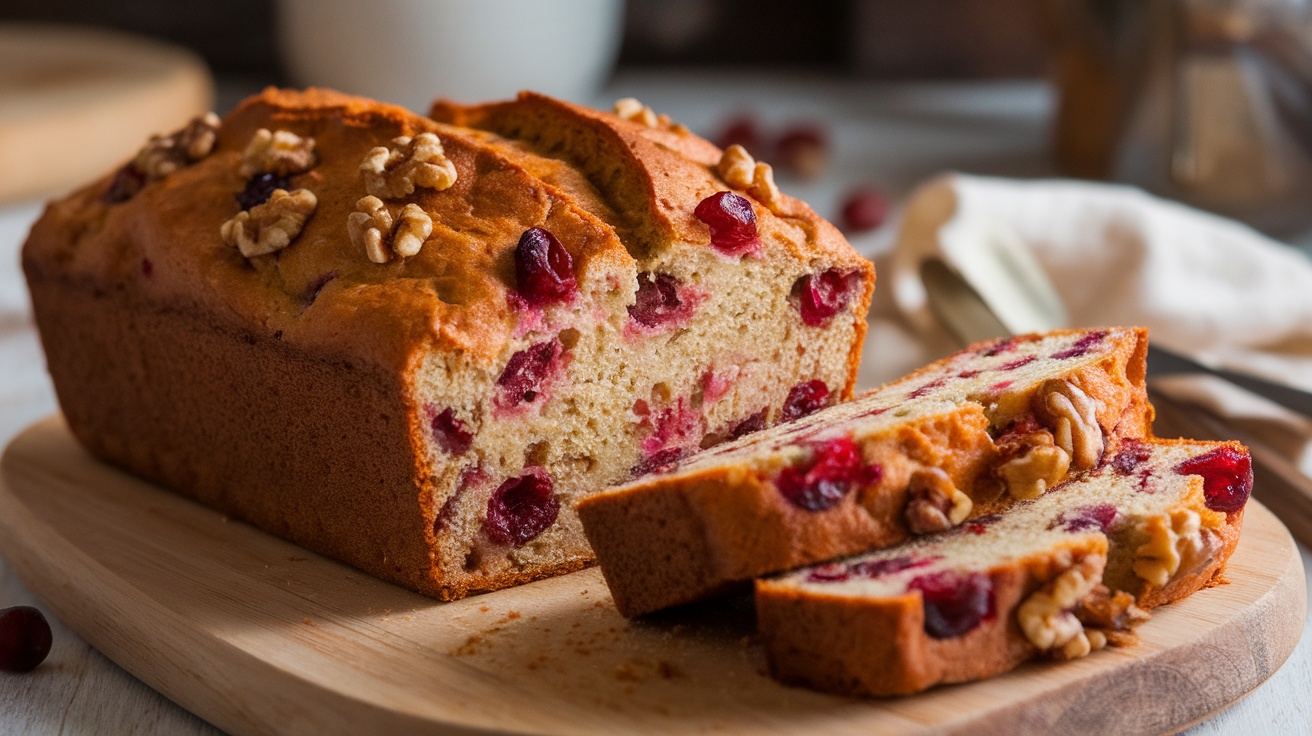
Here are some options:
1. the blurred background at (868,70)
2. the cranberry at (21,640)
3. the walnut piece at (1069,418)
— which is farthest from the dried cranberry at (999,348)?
the blurred background at (868,70)

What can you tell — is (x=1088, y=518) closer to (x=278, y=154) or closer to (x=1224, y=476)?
(x=1224, y=476)

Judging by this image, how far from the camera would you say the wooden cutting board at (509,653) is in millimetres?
2354

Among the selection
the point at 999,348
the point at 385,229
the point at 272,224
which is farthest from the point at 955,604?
the point at 272,224

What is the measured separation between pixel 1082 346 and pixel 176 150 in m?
2.24

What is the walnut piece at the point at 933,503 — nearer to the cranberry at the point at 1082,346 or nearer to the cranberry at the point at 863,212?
the cranberry at the point at 1082,346

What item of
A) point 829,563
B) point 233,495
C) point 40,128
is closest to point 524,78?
point 40,128

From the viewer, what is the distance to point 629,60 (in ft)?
30.3

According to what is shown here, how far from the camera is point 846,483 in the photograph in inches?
99.7

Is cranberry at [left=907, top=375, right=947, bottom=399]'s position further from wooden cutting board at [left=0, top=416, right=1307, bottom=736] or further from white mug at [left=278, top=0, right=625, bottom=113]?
white mug at [left=278, top=0, right=625, bottom=113]

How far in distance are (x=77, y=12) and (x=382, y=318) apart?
677 cm

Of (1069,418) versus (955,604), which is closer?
(955,604)

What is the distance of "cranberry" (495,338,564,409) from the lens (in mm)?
2801

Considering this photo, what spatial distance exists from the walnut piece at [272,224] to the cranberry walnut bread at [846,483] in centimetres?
92

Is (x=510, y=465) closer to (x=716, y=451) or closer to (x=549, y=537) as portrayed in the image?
(x=549, y=537)
